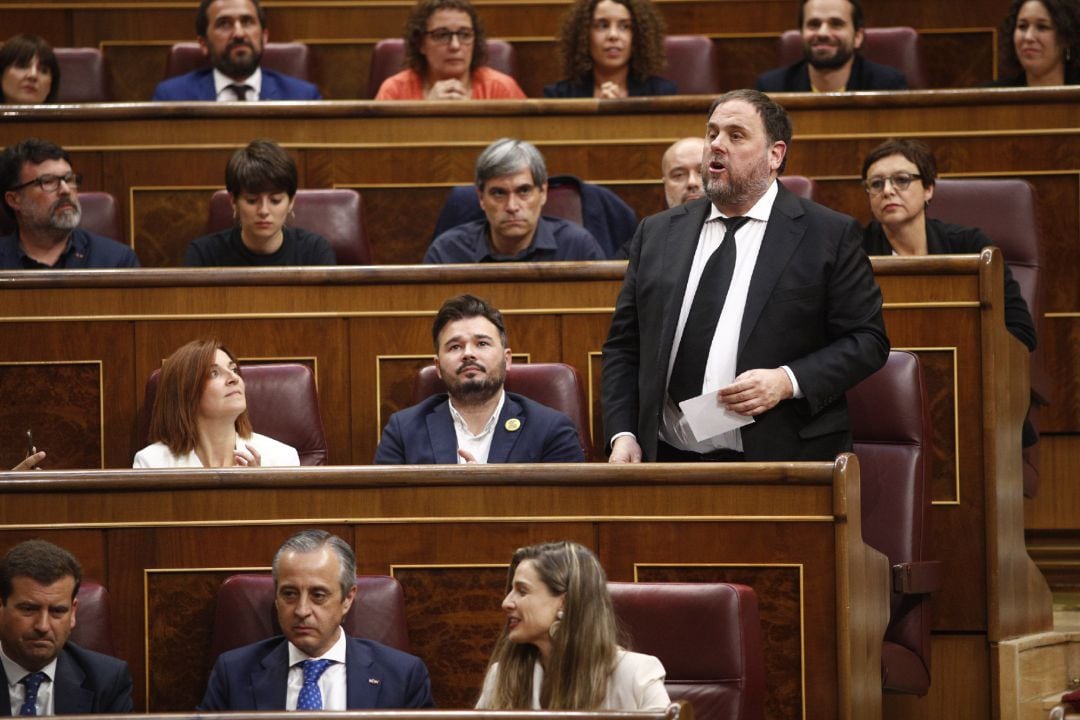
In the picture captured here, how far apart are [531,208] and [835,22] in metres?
0.85

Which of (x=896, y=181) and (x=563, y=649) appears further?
(x=896, y=181)

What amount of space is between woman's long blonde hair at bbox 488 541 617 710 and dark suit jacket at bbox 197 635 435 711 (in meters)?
0.15

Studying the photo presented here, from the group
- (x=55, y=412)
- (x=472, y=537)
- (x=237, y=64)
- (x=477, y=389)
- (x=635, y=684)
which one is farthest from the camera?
(x=237, y=64)

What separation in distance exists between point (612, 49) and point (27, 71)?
1062 mm

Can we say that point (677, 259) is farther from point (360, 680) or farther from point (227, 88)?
point (227, 88)

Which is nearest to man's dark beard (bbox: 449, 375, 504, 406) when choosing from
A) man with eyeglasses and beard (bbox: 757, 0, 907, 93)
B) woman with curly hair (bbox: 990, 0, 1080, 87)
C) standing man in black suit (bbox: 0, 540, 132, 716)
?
standing man in black suit (bbox: 0, 540, 132, 716)

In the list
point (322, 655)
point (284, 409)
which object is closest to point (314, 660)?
point (322, 655)

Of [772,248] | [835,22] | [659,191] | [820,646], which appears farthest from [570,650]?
[835,22]

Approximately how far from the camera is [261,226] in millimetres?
2635

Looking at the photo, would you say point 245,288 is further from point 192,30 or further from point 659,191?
point 192,30

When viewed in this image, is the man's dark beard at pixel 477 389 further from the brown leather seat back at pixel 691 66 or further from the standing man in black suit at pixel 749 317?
the brown leather seat back at pixel 691 66

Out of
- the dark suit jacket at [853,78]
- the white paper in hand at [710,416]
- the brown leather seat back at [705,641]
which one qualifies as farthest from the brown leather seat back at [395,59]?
the brown leather seat back at [705,641]

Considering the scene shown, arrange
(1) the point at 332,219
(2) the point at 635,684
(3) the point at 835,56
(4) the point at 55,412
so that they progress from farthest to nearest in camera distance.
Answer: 1. (3) the point at 835,56
2. (1) the point at 332,219
3. (4) the point at 55,412
4. (2) the point at 635,684

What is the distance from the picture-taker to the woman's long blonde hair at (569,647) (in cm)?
161
